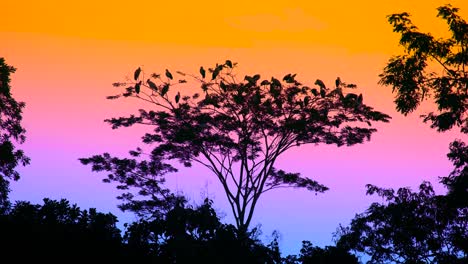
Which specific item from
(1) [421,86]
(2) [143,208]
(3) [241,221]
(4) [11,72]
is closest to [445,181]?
(1) [421,86]

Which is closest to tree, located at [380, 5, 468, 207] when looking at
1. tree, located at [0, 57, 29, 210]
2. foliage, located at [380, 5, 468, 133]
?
foliage, located at [380, 5, 468, 133]

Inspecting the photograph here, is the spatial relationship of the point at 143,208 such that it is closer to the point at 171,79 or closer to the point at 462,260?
the point at 171,79

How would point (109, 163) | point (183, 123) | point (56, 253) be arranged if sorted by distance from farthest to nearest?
point (109, 163)
point (183, 123)
point (56, 253)

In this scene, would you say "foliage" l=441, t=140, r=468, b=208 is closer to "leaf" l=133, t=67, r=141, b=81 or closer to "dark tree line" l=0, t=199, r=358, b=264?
"dark tree line" l=0, t=199, r=358, b=264

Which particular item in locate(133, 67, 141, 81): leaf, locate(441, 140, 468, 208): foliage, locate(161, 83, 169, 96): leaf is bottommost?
locate(441, 140, 468, 208): foliage

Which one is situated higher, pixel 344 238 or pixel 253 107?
pixel 253 107

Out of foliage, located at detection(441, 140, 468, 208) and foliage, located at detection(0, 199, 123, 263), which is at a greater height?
foliage, located at detection(441, 140, 468, 208)

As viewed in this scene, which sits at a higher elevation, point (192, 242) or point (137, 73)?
point (137, 73)

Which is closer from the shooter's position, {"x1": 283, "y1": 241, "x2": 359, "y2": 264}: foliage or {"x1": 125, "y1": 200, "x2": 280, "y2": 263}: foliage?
{"x1": 125, "y1": 200, "x2": 280, "y2": 263}: foliage

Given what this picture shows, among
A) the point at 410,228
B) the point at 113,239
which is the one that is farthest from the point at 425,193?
the point at 113,239

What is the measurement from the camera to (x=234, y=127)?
107ft

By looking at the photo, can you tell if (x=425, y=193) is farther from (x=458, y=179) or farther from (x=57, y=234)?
(x=57, y=234)

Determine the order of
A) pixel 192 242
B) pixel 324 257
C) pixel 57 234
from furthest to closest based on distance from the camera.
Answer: pixel 324 257 < pixel 192 242 < pixel 57 234

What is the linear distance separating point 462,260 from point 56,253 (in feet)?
43.9
